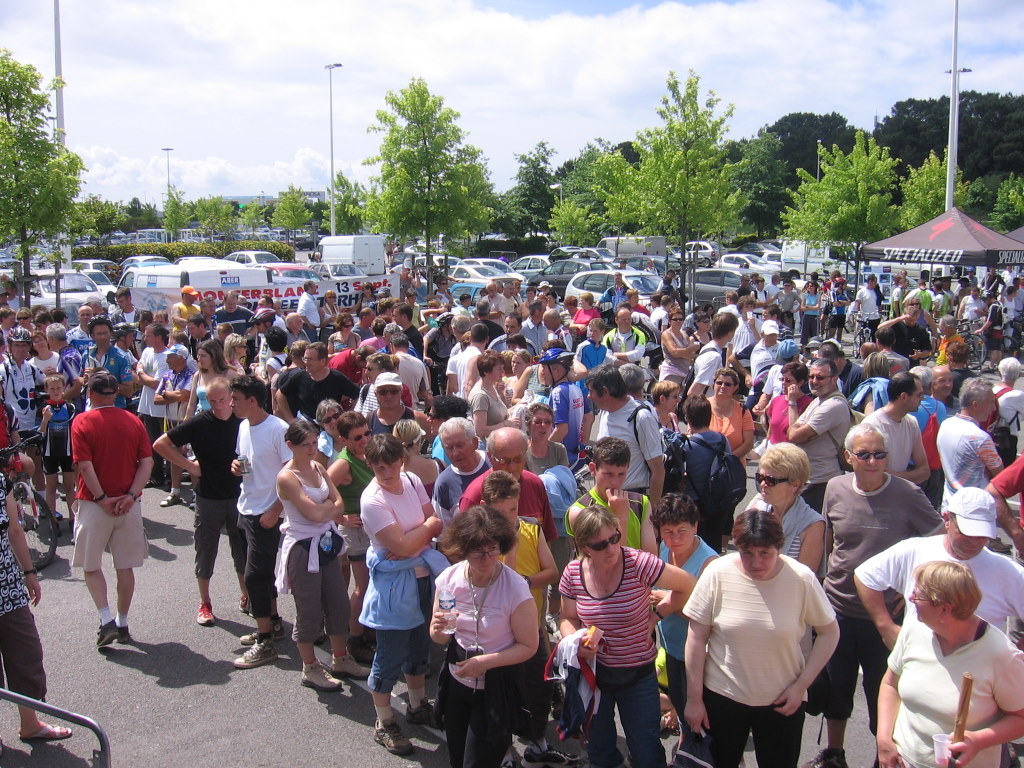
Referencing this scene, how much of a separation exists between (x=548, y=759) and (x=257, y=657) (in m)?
2.14

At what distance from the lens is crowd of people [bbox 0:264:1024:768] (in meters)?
3.33

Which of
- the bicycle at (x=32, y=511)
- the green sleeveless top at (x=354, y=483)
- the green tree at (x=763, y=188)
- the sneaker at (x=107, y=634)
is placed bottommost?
the sneaker at (x=107, y=634)

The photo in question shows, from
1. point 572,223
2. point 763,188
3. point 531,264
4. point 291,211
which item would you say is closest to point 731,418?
point 531,264

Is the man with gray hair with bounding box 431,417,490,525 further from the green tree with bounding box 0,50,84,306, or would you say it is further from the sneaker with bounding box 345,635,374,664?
the green tree with bounding box 0,50,84,306

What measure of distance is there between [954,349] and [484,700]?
522 centimetres

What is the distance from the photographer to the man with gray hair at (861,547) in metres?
3.95

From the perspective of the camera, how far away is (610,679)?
3531 millimetres

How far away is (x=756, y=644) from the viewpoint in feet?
10.8

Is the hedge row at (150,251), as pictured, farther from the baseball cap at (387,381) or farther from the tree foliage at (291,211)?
the baseball cap at (387,381)

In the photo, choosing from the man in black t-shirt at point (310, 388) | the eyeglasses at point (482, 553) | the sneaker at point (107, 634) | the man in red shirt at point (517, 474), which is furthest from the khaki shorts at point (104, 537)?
the eyeglasses at point (482, 553)

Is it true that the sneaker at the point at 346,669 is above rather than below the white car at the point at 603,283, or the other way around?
below

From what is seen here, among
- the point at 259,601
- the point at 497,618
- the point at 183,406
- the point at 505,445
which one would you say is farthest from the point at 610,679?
the point at 183,406

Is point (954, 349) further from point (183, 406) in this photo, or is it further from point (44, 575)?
point (44, 575)

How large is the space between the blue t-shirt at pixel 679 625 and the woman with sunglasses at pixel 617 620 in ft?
0.88
